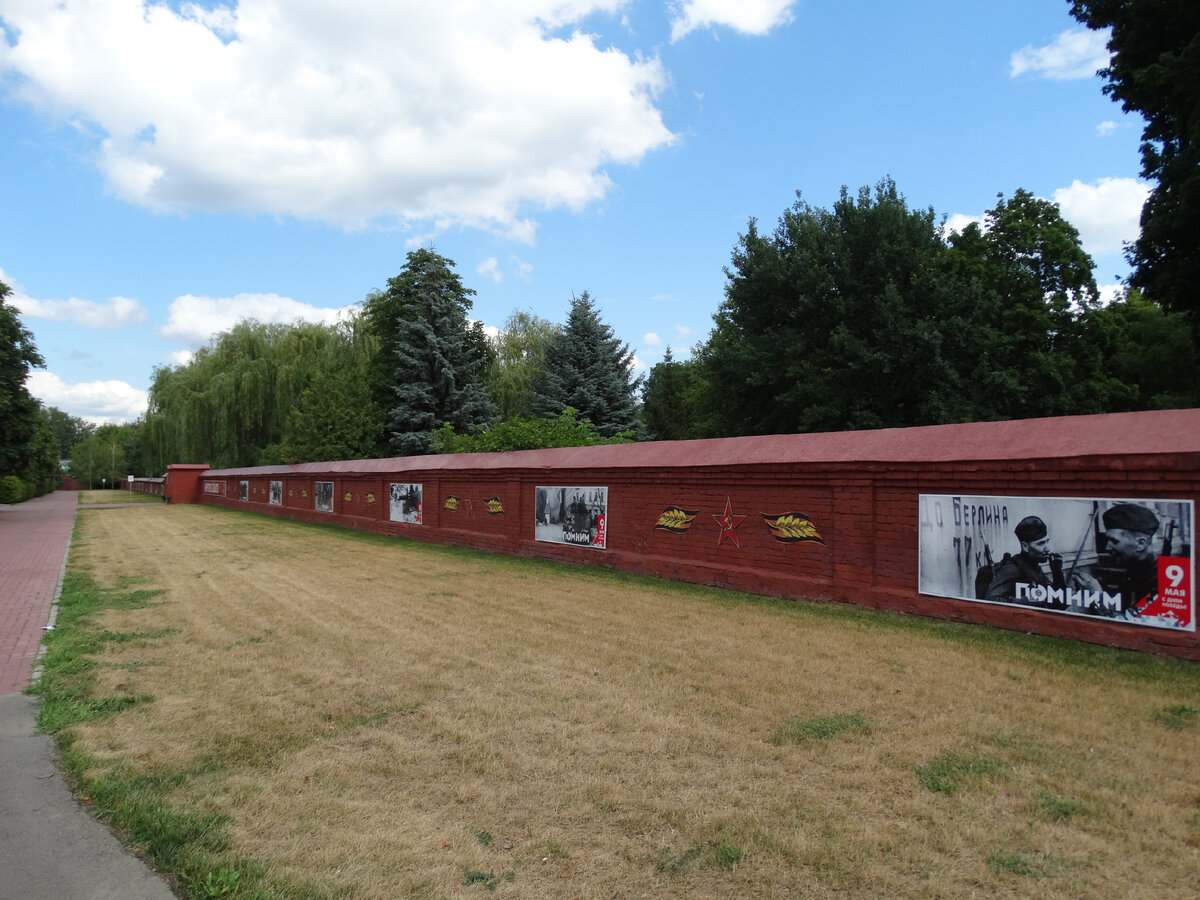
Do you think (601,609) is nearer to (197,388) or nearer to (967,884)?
(967,884)

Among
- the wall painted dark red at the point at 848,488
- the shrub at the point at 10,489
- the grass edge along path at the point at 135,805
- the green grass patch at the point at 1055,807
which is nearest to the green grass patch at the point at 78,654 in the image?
the grass edge along path at the point at 135,805

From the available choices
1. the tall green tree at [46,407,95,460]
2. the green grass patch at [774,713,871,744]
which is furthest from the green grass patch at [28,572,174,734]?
the tall green tree at [46,407,95,460]

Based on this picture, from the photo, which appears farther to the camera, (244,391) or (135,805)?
(244,391)

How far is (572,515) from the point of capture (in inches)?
542

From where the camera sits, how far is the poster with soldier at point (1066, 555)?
6273mm

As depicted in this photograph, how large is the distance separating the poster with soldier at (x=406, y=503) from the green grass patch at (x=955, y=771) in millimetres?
16381

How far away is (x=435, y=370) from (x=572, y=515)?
23.3 meters

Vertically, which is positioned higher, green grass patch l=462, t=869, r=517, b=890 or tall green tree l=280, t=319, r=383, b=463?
tall green tree l=280, t=319, r=383, b=463

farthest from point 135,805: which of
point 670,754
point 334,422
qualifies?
point 334,422

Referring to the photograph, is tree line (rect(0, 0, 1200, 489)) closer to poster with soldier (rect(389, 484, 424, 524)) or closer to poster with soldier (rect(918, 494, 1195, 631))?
poster with soldier (rect(389, 484, 424, 524))

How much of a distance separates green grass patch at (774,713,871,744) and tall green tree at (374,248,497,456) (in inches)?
1177

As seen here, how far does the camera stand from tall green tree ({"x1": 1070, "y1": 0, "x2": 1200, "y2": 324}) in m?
13.6

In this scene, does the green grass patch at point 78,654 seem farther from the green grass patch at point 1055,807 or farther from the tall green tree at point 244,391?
the tall green tree at point 244,391

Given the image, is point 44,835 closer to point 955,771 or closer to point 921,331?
point 955,771
